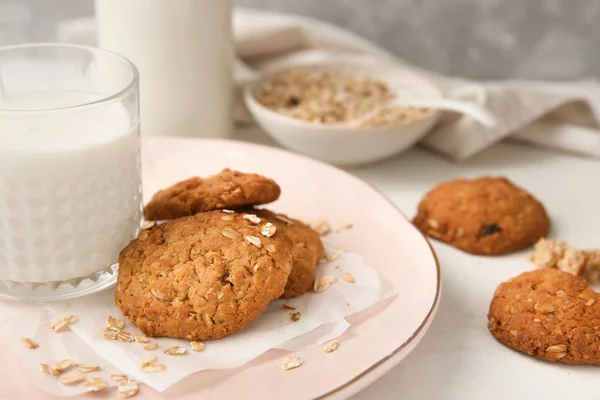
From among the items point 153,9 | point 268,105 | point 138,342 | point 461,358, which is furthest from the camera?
point 268,105

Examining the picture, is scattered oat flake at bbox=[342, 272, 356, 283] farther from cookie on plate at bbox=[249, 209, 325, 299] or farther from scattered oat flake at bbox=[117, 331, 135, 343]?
scattered oat flake at bbox=[117, 331, 135, 343]

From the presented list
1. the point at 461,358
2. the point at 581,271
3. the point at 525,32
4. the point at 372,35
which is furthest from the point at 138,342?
the point at 525,32

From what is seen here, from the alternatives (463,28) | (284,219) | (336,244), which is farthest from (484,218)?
(463,28)

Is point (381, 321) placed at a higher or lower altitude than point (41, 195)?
lower

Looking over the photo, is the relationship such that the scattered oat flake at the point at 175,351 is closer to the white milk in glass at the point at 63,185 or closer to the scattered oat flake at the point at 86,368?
the scattered oat flake at the point at 86,368

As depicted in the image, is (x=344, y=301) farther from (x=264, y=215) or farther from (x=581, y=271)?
(x=581, y=271)

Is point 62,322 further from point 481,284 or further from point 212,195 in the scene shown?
point 481,284
